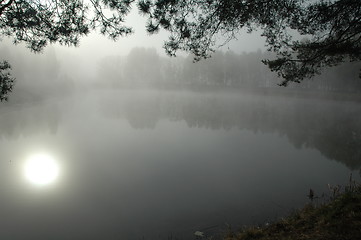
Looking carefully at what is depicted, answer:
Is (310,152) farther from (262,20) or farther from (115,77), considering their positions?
(115,77)

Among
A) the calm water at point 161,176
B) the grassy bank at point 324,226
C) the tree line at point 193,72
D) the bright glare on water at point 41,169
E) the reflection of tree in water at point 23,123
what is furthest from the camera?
the tree line at point 193,72

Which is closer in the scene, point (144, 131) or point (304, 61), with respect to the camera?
point (304, 61)

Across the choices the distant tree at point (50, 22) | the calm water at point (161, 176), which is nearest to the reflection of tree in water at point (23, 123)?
the calm water at point (161, 176)

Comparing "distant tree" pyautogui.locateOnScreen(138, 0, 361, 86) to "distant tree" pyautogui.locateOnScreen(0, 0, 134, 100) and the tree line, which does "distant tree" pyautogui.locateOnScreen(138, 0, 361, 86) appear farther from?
the tree line

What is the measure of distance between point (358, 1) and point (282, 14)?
192 centimetres

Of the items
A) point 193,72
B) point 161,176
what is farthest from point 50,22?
point 193,72

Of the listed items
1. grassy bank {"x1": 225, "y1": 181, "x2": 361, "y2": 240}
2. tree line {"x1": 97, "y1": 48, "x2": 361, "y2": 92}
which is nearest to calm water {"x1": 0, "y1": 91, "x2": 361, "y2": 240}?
grassy bank {"x1": 225, "y1": 181, "x2": 361, "y2": 240}

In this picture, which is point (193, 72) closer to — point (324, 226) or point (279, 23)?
point (279, 23)

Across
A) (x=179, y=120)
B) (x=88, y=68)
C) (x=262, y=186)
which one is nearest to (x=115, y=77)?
(x=88, y=68)

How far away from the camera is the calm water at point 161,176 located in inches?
416

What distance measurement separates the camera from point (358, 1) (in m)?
7.44

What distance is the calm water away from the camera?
10555mm

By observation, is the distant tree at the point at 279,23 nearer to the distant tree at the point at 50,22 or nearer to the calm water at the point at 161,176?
the distant tree at the point at 50,22

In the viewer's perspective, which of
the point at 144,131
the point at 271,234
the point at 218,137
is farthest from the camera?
the point at 144,131
